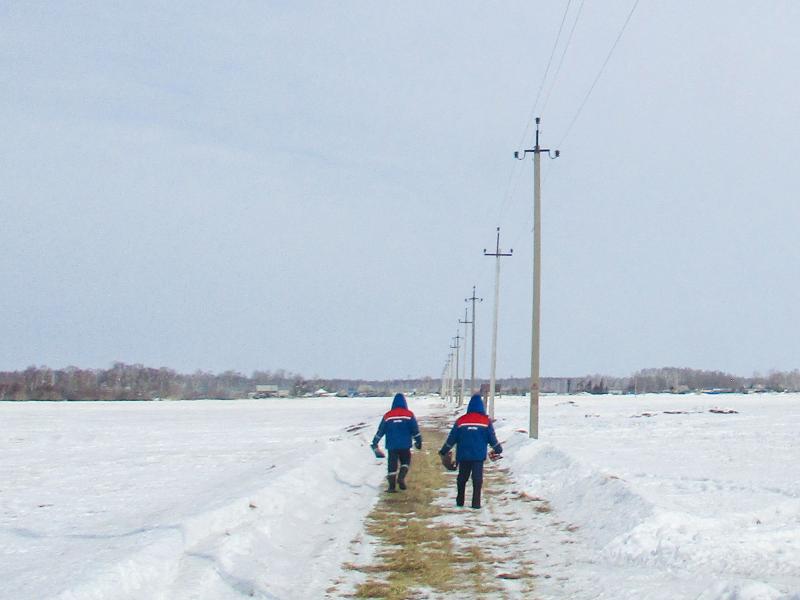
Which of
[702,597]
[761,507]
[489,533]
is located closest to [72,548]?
[489,533]

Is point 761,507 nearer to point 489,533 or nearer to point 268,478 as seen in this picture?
Answer: point 489,533

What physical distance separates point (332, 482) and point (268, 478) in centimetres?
172

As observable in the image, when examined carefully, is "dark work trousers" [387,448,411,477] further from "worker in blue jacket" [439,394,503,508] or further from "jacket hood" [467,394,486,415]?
"jacket hood" [467,394,486,415]

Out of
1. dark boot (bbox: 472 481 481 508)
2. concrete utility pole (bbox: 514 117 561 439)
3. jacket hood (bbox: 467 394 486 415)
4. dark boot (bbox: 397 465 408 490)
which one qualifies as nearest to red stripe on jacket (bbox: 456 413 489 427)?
jacket hood (bbox: 467 394 486 415)

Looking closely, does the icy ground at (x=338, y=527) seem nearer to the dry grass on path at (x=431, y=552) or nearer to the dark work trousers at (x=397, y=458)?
the dry grass on path at (x=431, y=552)

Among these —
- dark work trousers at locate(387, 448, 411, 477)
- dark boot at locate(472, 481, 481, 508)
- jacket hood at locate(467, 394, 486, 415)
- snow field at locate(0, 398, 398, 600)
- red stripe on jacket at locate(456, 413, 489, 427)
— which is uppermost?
jacket hood at locate(467, 394, 486, 415)

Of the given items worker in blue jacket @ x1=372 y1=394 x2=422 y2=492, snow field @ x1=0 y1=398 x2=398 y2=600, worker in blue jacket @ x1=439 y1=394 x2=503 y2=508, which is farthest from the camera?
worker in blue jacket @ x1=372 y1=394 x2=422 y2=492

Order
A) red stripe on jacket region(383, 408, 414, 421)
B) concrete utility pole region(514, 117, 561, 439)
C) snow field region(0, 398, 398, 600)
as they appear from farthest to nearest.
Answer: concrete utility pole region(514, 117, 561, 439)
red stripe on jacket region(383, 408, 414, 421)
snow field region(0, 398, 398, 600)

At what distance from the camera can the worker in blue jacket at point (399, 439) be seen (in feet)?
54.7

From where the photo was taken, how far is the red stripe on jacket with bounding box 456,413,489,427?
48.8ft

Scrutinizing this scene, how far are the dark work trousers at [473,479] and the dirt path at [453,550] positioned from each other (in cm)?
18

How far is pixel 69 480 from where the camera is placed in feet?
72.2

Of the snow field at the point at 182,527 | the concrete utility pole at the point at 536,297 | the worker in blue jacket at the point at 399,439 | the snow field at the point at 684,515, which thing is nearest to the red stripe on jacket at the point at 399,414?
the worker in blue jacket at the point at 399,439

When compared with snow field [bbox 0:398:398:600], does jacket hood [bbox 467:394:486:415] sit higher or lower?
higher
